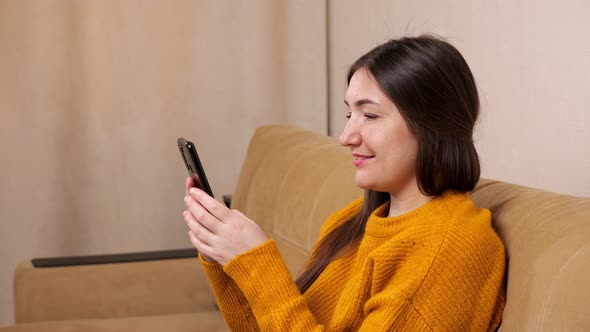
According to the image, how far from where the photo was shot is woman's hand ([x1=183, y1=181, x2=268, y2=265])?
1.29m

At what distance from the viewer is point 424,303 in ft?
3.63

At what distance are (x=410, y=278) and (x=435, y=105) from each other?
0.88 feet

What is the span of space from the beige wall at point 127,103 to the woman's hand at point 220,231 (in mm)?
1905

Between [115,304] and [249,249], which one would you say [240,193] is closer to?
[115,304]

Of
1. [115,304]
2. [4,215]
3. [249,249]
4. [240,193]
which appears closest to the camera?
[249,249]

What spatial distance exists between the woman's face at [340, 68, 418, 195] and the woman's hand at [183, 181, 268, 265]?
0.20m

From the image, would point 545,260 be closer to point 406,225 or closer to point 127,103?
point 406,225

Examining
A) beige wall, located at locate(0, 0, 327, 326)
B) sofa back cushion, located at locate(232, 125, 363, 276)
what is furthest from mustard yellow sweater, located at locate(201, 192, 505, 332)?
beige wall, located at locate(0, 0, 327, 326)

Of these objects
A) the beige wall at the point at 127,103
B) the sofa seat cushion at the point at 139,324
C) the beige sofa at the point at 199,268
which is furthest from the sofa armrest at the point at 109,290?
the beige wall at the point at 127,103

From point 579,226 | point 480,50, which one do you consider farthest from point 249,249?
point 480,50

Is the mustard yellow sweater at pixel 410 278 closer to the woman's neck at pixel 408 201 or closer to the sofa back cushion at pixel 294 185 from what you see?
the woman's neck at pixel 408 201

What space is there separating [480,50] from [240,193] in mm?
945

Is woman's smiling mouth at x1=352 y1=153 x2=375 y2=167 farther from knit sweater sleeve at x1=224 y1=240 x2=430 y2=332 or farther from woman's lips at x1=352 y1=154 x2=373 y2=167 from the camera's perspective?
knit sweater sleeve at x1=224 y1=240 x2=430 y2=332

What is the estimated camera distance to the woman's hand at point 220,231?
1291 millimetres
